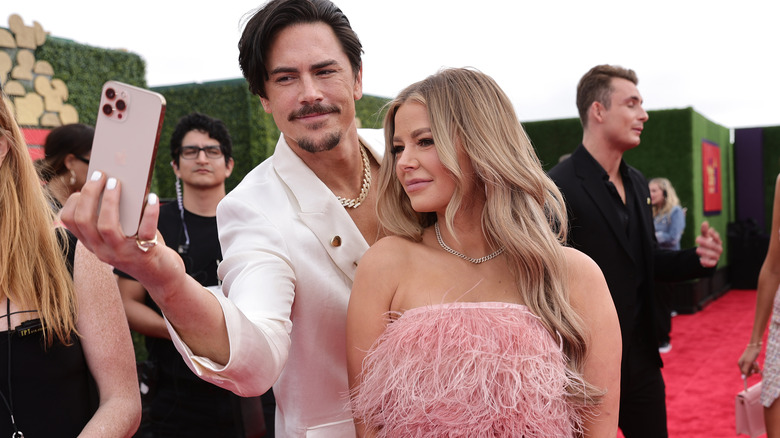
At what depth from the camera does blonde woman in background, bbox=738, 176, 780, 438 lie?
281cm

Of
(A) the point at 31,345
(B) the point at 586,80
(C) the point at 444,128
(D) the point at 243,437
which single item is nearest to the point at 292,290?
(C) the point at 444,128

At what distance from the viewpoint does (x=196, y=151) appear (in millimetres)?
3795

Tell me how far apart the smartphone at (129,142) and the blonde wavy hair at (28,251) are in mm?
791

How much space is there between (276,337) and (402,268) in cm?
41

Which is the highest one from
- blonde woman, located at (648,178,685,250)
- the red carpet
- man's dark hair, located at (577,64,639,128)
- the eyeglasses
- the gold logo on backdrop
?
the gold logo on backdrop

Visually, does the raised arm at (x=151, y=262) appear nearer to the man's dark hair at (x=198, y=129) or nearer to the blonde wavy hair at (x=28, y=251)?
the blonde wavy hair at (x=28, y=251)

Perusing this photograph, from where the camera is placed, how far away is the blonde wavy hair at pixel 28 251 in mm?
1683

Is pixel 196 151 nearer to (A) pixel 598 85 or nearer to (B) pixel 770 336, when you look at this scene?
(A) pixel 598 85

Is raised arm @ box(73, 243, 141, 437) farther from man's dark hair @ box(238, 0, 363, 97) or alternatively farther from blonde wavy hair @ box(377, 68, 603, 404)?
blonde wavy hair @ box(377, 68, 603, 404)

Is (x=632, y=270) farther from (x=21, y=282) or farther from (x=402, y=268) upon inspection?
(x=21, y=282)

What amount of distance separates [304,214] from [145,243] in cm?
83

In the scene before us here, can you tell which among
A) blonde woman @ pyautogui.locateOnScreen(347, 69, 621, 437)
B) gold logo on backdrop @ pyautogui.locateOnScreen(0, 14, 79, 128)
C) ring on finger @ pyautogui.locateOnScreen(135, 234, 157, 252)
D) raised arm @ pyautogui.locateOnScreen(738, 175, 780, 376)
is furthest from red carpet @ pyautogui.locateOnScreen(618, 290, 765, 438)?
gold logo on backdrop @ pyautogui.locateOnScreen(0, 14, 79, 128)

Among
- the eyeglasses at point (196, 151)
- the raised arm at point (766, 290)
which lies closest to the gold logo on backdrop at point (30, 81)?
the eyeglasses at point (196, 151)

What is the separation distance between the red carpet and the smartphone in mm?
4986
